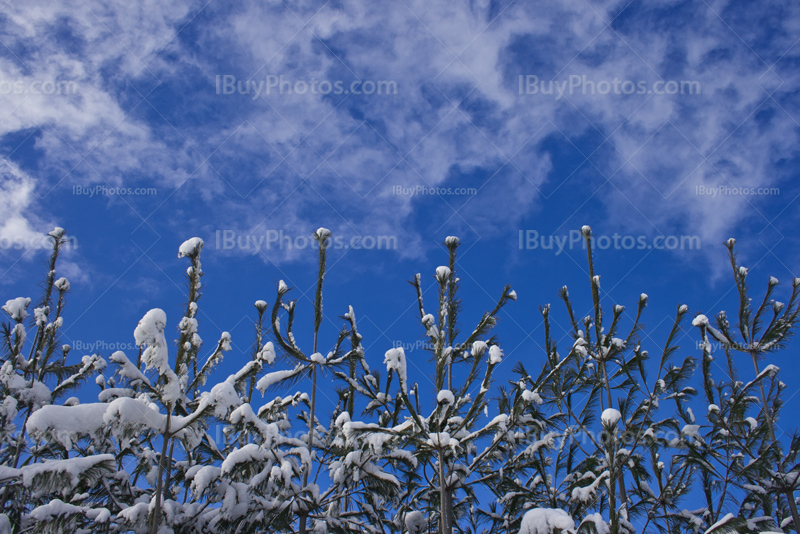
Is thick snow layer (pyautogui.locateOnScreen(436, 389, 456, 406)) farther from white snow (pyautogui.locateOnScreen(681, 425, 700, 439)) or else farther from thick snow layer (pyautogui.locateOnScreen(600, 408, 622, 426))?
white snow (pyautogui.locateOnScreen(681, 425, 700, 439))

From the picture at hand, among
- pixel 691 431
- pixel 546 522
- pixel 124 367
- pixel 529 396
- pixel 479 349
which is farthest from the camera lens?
pixel 691 431

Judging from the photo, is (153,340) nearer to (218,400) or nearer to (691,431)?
(218,400)

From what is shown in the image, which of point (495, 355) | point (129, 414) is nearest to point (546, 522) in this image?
point (495, 355)

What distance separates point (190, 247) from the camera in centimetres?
643

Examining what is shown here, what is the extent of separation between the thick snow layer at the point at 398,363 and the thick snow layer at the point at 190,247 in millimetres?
3005

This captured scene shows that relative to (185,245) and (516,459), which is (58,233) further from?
(516,459)

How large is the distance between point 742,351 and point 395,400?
7042 millimetres

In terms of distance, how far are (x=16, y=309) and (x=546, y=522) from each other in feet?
34.7

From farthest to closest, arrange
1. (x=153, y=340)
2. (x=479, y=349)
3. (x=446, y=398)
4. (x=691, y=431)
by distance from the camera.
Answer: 1. (x=691, y=431)
2. (x=479, y=349)
3. (x=446, y=398)
4. (x=153, y=340)

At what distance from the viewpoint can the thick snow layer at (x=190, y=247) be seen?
6395 millimetres

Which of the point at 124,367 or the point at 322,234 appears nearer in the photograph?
the point at 124,367

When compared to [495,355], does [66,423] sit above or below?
below

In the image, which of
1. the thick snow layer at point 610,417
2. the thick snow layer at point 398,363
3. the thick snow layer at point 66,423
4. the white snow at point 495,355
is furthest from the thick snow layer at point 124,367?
the thick snow layer at point 610,417

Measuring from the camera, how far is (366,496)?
9.82 metres
